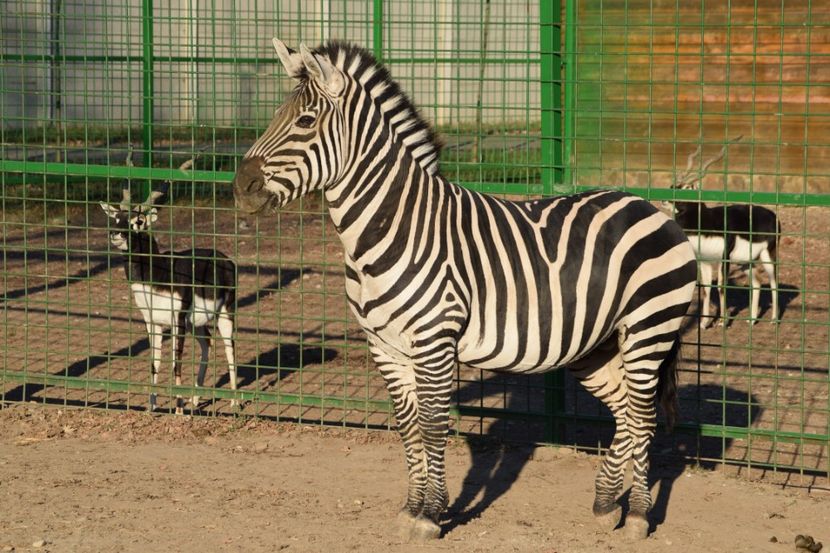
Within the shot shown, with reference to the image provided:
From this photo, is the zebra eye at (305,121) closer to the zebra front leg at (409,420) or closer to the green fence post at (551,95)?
the zebra front leg at (409,420)

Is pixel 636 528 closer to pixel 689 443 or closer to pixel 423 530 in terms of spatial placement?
pixel 423 530

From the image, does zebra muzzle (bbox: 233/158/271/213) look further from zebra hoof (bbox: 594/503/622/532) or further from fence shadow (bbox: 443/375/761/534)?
zebra hoof (bbox: 594/503/622/532)

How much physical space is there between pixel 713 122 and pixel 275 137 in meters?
11.1

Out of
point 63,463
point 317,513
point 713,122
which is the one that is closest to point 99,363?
point 63,463

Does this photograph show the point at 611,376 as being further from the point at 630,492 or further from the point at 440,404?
the point at 440,404

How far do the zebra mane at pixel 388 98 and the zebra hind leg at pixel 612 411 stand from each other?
1426 millimetres

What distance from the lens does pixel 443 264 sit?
18.1 feet

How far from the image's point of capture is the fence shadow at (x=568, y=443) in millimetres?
6246

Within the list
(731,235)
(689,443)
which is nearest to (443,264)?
(689,443)

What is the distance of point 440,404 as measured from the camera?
5531mm

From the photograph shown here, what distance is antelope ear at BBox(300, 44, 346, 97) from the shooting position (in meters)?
5.33

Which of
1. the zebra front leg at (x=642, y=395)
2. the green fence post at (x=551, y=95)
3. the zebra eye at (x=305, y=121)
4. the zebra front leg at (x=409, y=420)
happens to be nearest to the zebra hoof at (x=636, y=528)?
the zebra front leg at (x=642, y=395)

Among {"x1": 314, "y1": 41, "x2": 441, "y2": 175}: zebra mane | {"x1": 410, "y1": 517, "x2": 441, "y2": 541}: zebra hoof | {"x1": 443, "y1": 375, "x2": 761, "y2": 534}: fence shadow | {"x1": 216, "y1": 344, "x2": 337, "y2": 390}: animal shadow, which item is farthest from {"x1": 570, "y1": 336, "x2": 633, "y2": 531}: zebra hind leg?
{"x1": 216, "y1": 344, "x2": 337, "y2": 390}: animal shadow

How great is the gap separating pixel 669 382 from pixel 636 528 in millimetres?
808
